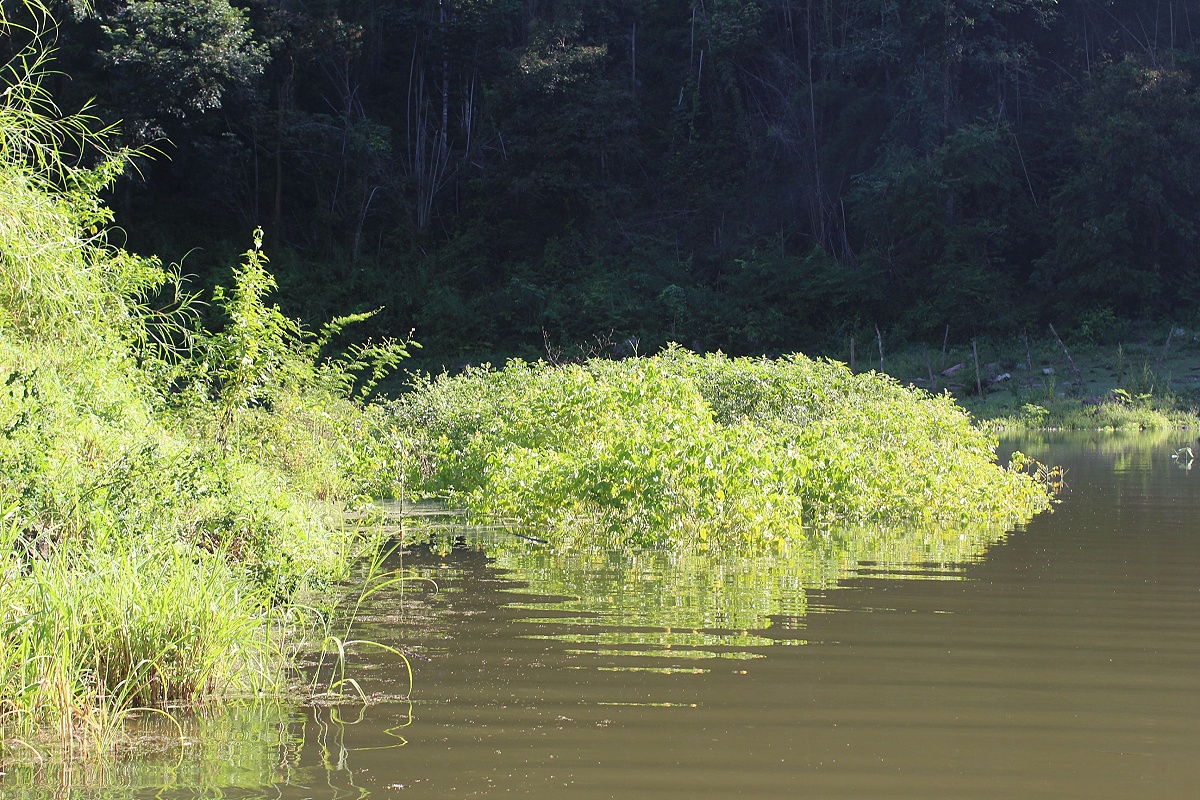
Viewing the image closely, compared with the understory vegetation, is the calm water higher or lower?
lower

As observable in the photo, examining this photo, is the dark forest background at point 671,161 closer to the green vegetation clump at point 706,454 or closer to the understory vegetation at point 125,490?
the green vegetation clump at point 706,454

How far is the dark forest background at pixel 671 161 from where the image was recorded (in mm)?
34406

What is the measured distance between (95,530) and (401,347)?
273 inches

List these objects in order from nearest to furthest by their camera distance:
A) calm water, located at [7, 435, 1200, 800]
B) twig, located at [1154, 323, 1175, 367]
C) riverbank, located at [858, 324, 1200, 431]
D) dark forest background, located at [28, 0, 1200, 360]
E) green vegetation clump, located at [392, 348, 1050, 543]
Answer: calm water, located at [7, 435, 1200, 800] < green vegetation clump, located at [392, 348, 1050, 543] < riverbank, located at [858, 324, 1200, 431] < twig, located at [1154, 323, 1175, 367] < dark forest background, located at [28, 0, 1200, 360]

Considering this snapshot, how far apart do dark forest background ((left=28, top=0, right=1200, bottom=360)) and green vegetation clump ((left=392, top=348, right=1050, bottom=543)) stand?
710 inches

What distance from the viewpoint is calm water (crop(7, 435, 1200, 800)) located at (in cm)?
477

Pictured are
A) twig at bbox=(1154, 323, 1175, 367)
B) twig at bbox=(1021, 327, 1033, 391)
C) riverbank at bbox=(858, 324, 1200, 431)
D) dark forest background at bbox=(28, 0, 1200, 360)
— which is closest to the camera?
riverbank at bbox=(858, 324, 1200, 431)

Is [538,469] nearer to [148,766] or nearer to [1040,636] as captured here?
[1040,636]

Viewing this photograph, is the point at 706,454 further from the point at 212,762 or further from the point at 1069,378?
the point at 1069,378

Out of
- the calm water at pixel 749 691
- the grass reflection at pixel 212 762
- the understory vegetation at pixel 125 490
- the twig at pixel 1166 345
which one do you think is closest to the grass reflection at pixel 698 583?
the calm water at pixel 749 691

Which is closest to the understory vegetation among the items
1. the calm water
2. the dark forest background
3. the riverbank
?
the calm water

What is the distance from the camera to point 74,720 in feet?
17.3

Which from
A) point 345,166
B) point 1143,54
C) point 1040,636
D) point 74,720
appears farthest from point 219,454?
point 1143,54

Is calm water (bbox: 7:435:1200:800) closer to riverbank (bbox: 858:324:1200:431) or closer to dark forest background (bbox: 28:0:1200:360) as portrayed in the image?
riverbank (bbox: 858:324:1200:431)
